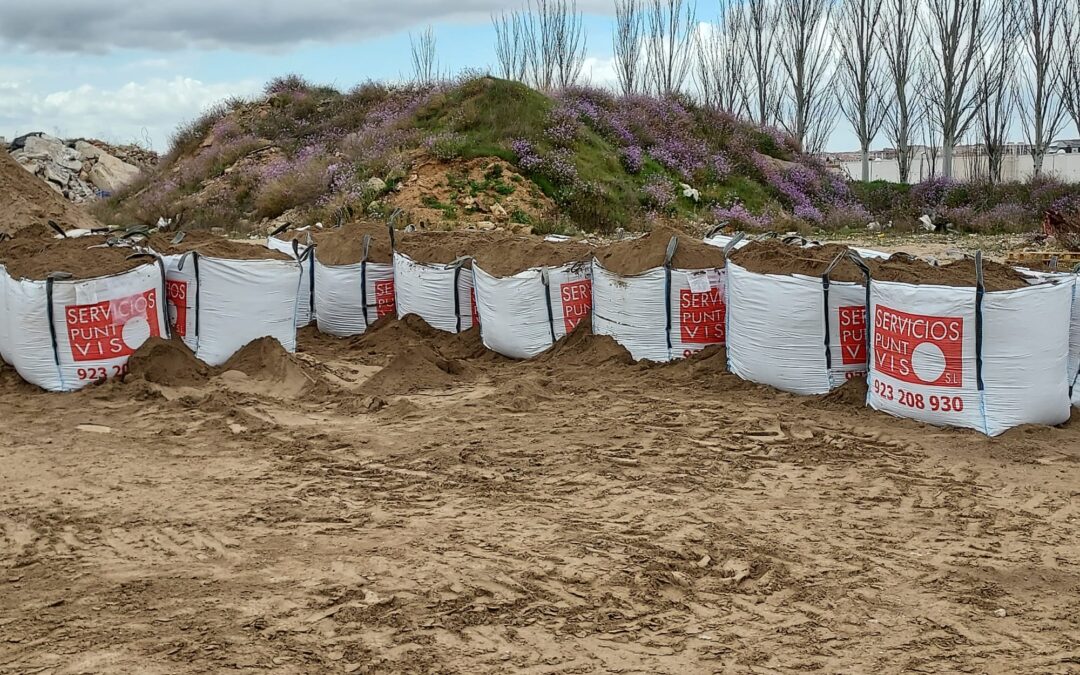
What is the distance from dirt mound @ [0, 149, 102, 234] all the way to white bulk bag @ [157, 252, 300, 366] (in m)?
2.94

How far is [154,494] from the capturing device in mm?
4879

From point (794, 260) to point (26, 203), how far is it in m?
7.60

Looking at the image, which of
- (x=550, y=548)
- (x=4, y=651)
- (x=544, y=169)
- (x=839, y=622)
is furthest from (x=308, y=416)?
(x=544, y=169)

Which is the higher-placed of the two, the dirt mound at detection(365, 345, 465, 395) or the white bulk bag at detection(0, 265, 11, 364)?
the white bulk bag at detection(0, 265, 11, 364)

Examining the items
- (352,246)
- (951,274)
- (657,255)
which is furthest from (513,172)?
(951,274)

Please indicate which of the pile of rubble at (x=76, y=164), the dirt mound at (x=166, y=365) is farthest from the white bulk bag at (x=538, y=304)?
the pile of rubble at (x=76, y=164)

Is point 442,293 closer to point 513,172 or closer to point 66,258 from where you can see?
point 66,258

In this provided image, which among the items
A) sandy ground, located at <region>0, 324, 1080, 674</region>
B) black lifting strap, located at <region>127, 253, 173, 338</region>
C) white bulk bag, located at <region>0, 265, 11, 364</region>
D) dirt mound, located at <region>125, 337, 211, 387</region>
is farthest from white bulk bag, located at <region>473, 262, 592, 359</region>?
white bulk bag, located at <region>0, 265, 11, 364</region>

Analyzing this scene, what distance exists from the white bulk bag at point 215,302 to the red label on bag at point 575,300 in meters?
2.26

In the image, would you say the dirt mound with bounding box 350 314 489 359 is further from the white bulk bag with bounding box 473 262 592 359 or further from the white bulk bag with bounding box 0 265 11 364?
the white bulk bag with bounding box 0 265 11 364

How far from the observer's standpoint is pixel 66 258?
7168 mm

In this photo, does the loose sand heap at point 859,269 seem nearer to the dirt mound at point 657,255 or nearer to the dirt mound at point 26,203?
the dirt mound at point 657,255

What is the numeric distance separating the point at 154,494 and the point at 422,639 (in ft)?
7.04

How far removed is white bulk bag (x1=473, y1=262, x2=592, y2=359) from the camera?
7789 millimetres
